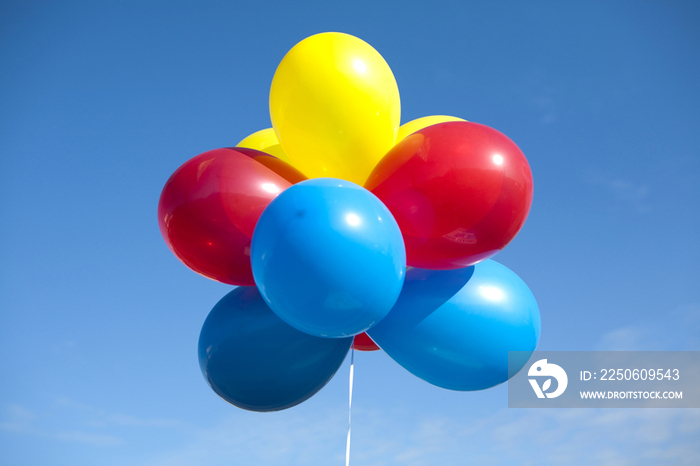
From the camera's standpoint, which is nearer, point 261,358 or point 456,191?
point 456,191

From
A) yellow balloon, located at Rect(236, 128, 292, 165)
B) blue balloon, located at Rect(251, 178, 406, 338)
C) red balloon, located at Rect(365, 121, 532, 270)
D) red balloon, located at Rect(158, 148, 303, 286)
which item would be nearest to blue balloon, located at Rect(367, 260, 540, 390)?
red balloon, located at Rect(365, 121, 532, 270)

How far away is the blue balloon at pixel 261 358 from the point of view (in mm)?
4242

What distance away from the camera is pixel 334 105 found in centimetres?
399

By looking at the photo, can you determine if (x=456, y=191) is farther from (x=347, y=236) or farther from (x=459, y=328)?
(x=459, y=328)

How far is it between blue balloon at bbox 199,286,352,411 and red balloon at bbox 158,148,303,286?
39cm

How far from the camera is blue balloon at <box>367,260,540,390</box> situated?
4.02m

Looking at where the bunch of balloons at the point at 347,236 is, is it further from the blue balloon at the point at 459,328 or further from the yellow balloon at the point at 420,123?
the yellow balloon at the point at 420,123

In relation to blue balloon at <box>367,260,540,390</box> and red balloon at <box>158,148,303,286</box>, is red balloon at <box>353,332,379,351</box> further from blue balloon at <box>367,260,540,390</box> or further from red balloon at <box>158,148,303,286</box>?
red balloon at <box>158,148,303,286</box>

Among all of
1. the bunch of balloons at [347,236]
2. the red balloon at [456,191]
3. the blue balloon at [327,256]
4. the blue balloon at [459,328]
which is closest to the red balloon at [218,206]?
the bunch of balloons at [347,236]

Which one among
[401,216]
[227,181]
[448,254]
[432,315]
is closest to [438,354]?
[432,315]

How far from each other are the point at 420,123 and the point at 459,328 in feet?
6.05

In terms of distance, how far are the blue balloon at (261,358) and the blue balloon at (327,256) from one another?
33.6 inches

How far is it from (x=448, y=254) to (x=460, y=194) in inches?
17.6

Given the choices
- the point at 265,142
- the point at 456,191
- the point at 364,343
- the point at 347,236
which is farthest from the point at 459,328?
the point at 265,142
